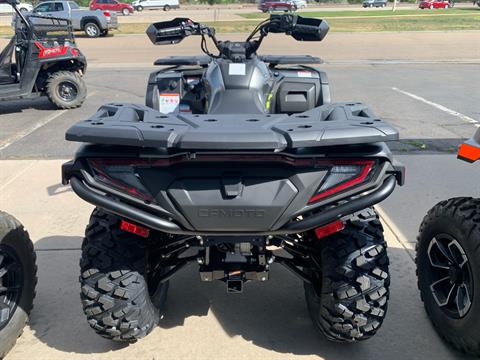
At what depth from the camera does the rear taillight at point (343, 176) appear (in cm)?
209

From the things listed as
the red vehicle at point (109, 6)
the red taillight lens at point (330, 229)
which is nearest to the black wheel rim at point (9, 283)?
the red taillight lens at point (330, 229)

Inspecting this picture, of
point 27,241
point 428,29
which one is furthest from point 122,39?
point 27,241

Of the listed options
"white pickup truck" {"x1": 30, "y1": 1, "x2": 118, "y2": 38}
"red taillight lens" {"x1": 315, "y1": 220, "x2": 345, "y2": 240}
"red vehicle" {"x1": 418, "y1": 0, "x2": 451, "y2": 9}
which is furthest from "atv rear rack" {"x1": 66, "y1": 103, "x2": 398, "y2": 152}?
"red vehicle" {"x1": 418, "y1": 0, "x2": 451, "y2": 9}

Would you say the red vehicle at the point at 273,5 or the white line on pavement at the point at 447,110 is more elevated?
the white line on pavement at the point at 447,110

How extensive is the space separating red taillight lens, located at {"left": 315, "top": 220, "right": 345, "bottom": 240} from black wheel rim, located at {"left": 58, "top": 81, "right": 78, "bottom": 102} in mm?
7517

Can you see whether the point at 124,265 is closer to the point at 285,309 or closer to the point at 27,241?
the point at 27,241

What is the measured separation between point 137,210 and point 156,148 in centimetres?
27

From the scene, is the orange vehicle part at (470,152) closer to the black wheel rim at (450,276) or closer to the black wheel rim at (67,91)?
the black wheel rim at (450,276)

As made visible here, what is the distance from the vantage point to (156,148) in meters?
2.06

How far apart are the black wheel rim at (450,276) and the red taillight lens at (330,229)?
2.41ft

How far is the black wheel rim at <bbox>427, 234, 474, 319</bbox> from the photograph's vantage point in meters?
2.61

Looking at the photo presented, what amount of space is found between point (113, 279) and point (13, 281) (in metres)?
0.70

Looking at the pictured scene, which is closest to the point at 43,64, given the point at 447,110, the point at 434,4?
the point at 447,110

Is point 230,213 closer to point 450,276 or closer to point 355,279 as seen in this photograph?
point 355,279
